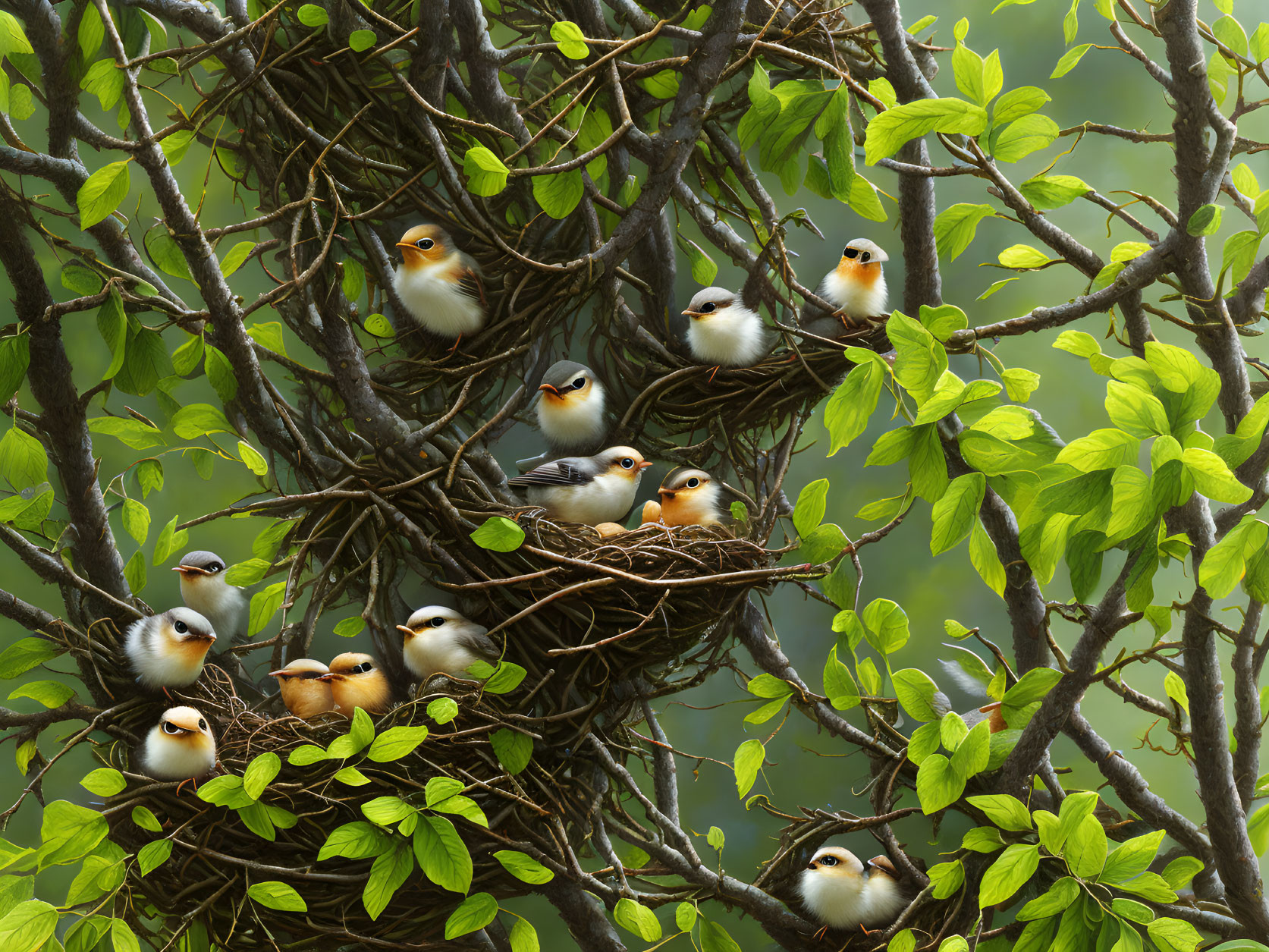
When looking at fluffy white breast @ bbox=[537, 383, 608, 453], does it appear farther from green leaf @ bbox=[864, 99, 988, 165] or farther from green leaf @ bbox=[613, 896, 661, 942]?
green leaf @ bbox=[613, 896, 661, 942]

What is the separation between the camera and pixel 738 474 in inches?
45.5

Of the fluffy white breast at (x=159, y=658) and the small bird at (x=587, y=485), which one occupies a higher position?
the small bird at (x=587, y=485)

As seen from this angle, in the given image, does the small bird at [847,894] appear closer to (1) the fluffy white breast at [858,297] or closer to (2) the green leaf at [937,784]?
(2) the green leaf at [937,784]

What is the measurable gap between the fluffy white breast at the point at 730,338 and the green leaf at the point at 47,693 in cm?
95

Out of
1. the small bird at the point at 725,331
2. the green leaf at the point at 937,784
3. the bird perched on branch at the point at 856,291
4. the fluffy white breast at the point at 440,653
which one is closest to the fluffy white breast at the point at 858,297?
the bird perched on branch at the point at 856,291

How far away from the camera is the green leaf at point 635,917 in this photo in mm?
1022

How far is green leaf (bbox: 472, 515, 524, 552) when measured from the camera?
3.05 ft

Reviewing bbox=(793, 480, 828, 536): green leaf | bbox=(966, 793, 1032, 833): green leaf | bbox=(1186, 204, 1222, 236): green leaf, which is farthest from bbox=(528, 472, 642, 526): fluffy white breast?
bbox=(1186, 204, 1222, 236): green leaf

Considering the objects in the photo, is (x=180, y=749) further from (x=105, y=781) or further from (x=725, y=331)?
(x=725, y=331)

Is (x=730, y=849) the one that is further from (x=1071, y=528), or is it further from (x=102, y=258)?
(x=102, y=258)

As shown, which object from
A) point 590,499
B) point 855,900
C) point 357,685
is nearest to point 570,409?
point 590,499

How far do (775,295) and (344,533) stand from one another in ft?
2.26

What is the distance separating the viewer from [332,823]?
0.95 meters

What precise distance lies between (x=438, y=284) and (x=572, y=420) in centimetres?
25
